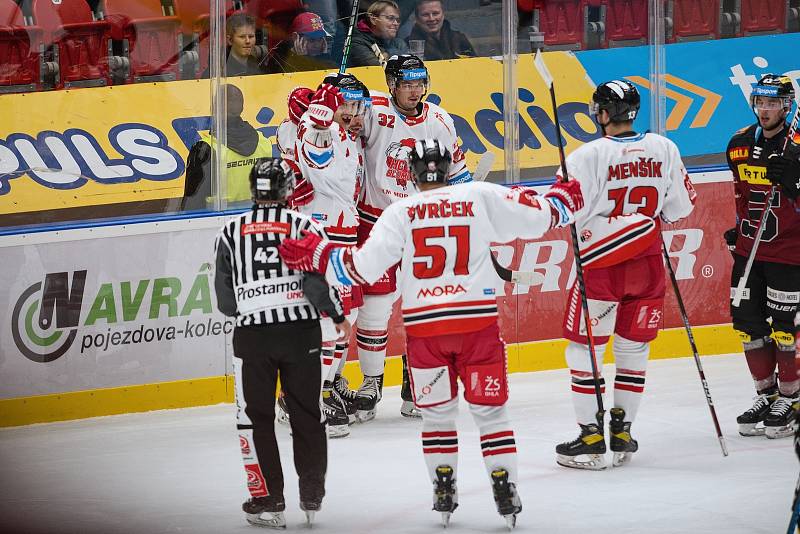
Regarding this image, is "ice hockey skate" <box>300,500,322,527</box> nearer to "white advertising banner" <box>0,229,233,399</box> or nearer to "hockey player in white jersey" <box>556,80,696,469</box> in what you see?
"hockey player in white jersey" <box>556,80,696,469</box>

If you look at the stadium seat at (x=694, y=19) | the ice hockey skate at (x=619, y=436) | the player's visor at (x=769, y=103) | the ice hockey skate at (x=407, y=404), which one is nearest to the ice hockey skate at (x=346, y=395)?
the ice hockey skate at (x=407, y=404)

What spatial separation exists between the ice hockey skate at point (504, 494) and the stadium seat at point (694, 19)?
13.3ft

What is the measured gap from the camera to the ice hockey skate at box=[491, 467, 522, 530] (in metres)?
4.46

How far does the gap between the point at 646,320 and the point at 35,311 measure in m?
2.86

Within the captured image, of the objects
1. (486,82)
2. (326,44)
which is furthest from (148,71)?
(486,82)

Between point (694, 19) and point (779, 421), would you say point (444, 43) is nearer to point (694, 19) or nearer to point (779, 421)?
point (694, 19)

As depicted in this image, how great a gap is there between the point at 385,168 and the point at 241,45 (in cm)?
115

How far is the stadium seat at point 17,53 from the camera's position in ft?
21.0

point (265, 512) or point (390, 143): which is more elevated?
point (390, 143)

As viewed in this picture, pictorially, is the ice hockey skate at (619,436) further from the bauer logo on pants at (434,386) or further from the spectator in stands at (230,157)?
the spectator in stands at (230,157)

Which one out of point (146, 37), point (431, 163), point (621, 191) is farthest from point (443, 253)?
point (146, 37)

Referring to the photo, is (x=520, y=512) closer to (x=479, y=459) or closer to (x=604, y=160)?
(x=479, y=459)

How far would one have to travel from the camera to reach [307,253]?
4508mm

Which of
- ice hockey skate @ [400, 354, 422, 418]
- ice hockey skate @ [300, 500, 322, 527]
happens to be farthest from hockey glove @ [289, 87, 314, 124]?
ice hockey skate @ [300, 500, 322, 527]
